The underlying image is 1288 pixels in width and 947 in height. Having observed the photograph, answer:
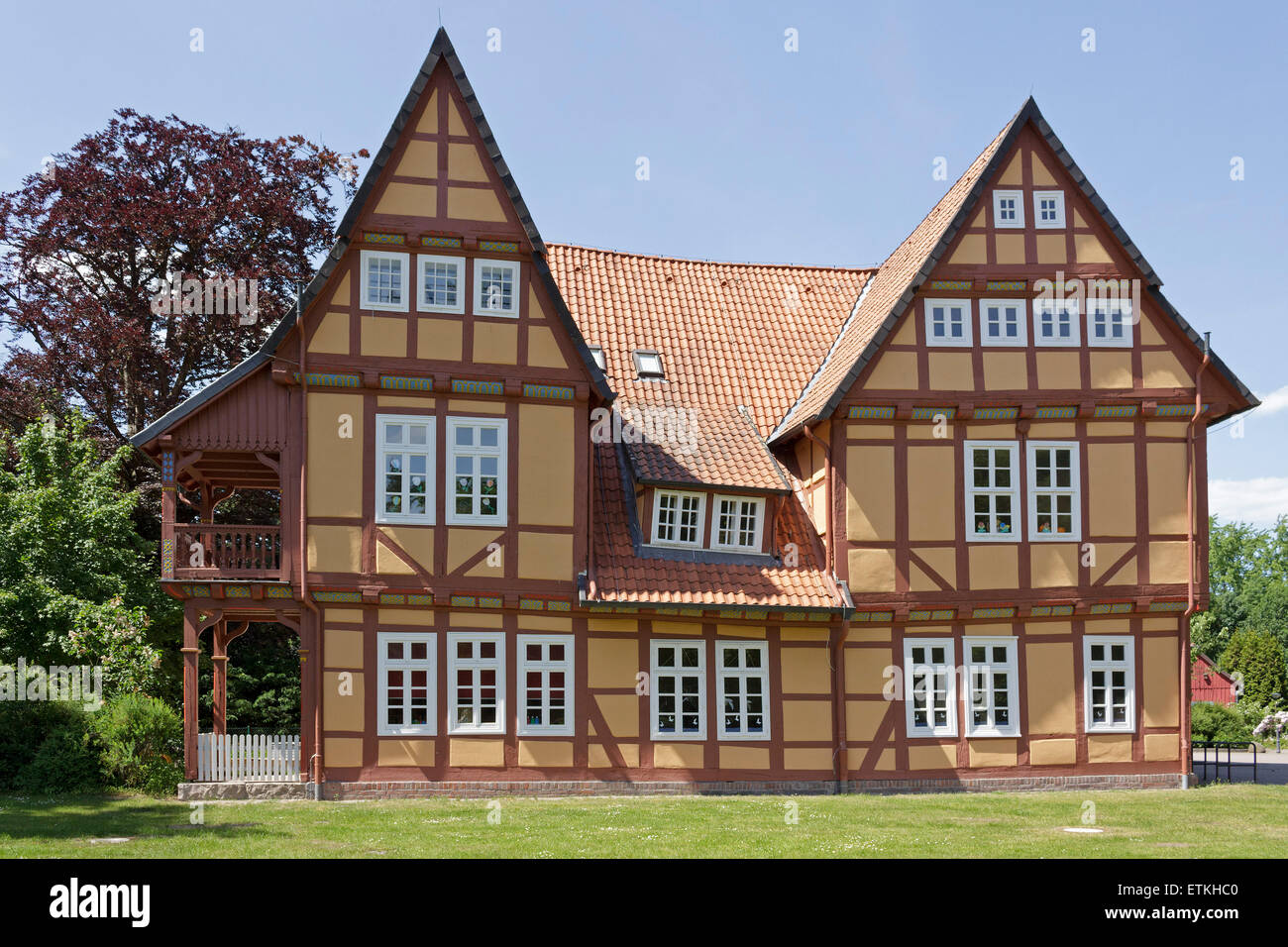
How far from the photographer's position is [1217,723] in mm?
38250

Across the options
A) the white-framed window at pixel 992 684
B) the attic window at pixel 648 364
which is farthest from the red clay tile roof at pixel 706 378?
the white-framed window at pixel 992 684

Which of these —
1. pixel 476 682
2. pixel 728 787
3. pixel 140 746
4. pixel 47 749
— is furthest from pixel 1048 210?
pixel 47 749

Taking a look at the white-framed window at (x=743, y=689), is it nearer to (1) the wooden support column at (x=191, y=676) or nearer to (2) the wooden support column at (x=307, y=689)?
(2) the wooden support column at (x=307, y=689)

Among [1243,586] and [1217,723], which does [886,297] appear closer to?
[1217,723]

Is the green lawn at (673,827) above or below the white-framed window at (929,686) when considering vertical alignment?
below

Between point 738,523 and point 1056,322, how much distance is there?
703 cm

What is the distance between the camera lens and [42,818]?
18.7 m

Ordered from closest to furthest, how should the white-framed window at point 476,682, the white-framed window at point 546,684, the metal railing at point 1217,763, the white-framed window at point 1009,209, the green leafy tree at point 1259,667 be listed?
the white-framed window at point 476,682, the white-framed window at point 546,684, the white-framed window at point 1009,209, the metal railing at point 1217,763, the green leafy tree at point 1259,667

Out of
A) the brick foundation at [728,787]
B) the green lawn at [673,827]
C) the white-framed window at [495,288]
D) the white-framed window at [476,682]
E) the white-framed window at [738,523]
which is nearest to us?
the green lawn at [673,827]

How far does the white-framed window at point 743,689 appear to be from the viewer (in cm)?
2456

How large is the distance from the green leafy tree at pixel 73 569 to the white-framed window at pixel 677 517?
9.59 meters

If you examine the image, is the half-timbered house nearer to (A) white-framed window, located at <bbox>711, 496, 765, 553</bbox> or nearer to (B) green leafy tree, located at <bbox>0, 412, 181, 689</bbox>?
(A) white-framed window, located at <bbox>711, 496, 765, 553</bbox>

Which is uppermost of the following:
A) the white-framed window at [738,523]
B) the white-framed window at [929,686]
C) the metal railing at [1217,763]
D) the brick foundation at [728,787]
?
the white-framed window at [738,523]

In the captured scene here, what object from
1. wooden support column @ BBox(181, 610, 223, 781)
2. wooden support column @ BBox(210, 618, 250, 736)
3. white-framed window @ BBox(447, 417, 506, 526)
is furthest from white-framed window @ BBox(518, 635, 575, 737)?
wooden support column @ BBox(181, 610, 223, 781)
